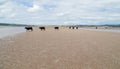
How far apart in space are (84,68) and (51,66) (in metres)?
1.28

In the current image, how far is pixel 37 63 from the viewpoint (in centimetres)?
755

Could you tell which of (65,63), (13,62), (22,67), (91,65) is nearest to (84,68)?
(91,65)

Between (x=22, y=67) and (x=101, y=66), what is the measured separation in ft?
10.0

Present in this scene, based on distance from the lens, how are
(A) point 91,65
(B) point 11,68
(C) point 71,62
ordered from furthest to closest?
(C) point 71,62 → (A) point 91,65 → (B) point 11,68

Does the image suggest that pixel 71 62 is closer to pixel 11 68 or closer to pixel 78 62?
pixel 78 62

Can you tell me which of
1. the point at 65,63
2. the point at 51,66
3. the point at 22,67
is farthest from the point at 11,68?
the point at 65,63

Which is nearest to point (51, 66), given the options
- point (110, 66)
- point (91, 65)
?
point (91, 65)

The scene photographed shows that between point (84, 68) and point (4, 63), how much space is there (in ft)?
10.8

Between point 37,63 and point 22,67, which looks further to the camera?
point 37,63

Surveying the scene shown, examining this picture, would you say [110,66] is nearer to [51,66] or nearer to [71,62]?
[71,62]

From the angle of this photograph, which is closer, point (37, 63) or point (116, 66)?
point (116, 66)

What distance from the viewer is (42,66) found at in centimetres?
704

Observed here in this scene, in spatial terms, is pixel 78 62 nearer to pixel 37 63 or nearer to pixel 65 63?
pixel 65 63

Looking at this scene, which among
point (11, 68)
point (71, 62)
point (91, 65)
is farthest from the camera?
point (71, 62)
